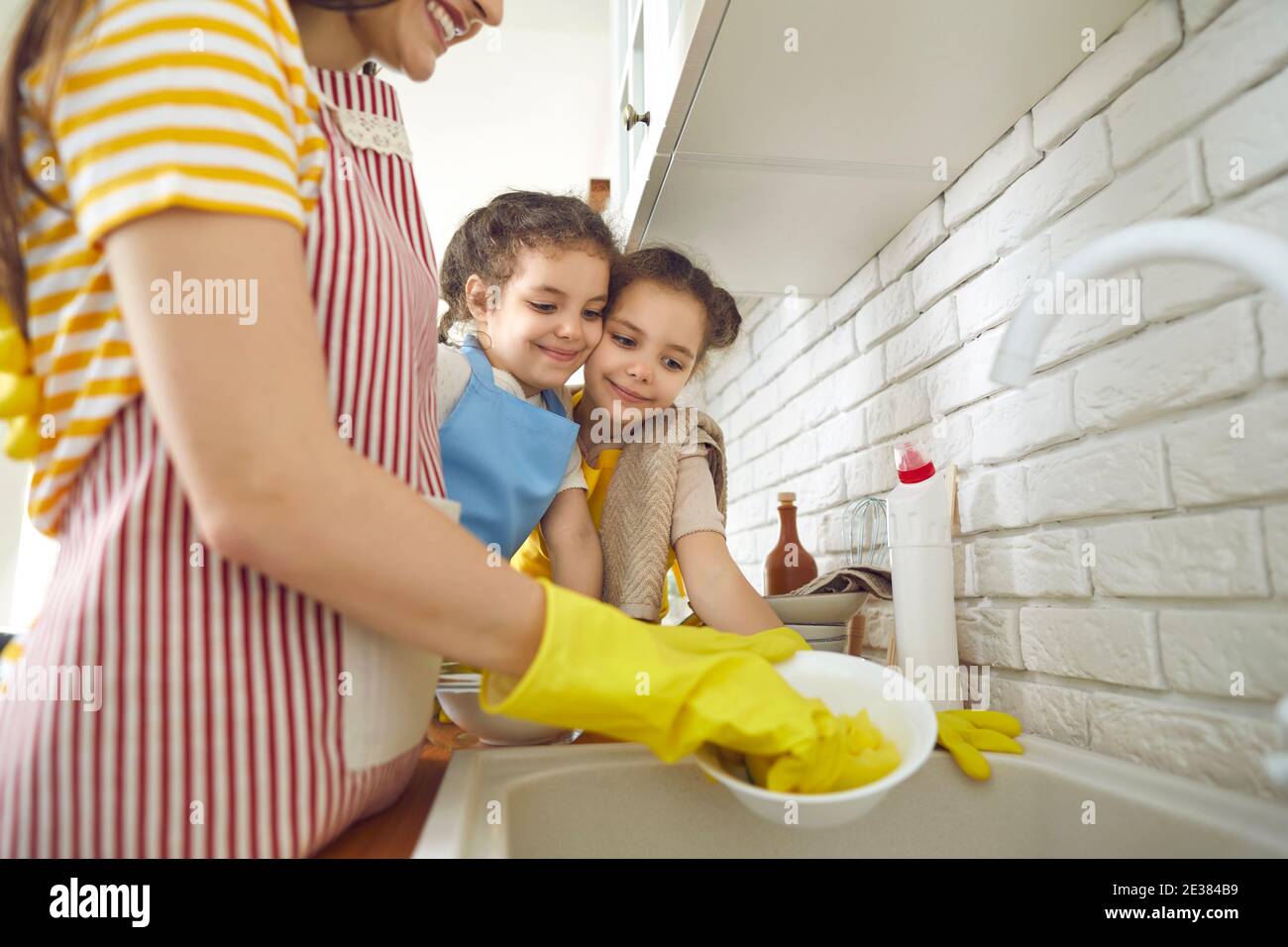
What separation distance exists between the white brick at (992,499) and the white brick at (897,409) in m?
0.15

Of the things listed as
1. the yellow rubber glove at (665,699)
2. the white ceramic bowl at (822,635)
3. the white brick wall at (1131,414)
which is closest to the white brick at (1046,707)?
the white brick wall at (1131,414)

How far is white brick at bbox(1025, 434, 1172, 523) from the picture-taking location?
721mm

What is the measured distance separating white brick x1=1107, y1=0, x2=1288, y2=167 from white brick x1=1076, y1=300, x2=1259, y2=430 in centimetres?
17

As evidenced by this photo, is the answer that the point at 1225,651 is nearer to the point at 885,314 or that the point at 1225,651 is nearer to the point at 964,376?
the point at 964,376

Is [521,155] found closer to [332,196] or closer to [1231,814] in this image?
[332,196]

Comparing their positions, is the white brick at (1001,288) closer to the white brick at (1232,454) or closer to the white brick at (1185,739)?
A: the white brick at (1232,454)

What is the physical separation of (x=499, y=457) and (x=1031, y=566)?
2.08ft

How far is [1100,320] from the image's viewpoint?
2.60ft

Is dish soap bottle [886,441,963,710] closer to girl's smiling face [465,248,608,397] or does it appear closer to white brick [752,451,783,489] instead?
girl's smiling face [465,248,608,397]

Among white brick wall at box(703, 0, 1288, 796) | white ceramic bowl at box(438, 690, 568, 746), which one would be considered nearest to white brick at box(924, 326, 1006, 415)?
white brick wall at box(703, 0, 1288, 796)

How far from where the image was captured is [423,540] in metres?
0.46

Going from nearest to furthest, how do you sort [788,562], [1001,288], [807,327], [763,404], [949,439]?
[1001,288] < [949,439] < [788,562] < [807,327] < [763,404]

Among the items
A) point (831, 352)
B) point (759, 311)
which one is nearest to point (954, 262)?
point (831, 352)
